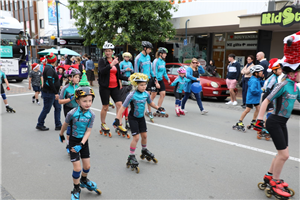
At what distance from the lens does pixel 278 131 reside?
3.41m

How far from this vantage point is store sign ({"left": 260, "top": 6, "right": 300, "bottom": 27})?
33.8ft

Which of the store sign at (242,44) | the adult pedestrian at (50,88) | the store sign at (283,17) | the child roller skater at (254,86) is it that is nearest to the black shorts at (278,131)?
the child roller skater at (254,86)

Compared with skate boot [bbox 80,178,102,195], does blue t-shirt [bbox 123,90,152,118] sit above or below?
above

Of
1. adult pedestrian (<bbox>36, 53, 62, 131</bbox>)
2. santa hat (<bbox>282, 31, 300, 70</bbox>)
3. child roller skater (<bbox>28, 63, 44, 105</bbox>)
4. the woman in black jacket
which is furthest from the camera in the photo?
child roller skater (<bbox>28, 63, 44, 105</bbox>)

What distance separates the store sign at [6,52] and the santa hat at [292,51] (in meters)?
18.9

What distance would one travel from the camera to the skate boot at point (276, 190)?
3326mm

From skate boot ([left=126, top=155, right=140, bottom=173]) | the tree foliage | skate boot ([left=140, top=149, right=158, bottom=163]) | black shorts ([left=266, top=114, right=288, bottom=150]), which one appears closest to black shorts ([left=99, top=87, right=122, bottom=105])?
skate boot ([left=140, top=149, right=158, bottom=163])

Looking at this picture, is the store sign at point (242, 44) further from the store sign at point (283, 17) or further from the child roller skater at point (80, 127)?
the child roller skater at point (80, 127)

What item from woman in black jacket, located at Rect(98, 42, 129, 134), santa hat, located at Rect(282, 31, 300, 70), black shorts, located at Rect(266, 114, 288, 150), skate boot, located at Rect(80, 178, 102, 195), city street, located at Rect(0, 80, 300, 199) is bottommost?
city street, located at Rect(0, 80, 300, 199)

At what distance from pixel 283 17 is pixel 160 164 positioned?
9.43 m

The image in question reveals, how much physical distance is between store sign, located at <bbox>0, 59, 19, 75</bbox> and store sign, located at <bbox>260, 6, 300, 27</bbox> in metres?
16.2

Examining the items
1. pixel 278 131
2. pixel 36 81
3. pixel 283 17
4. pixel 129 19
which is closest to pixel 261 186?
pixel 278 131

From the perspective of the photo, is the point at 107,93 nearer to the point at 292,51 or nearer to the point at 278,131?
the point at 278,131

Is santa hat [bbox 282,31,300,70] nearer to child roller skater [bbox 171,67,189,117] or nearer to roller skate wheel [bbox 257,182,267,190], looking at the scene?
roller skate wheel [bbox 257,182,267,190]
